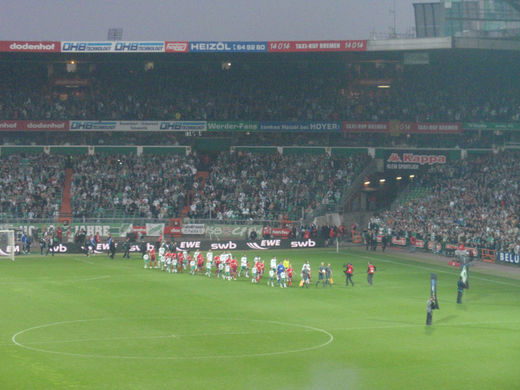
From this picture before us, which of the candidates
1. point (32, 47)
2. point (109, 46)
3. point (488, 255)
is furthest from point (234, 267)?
point (32, 47)

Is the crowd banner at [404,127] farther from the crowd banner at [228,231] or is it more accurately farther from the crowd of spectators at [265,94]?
the crowd banner at [228,231]

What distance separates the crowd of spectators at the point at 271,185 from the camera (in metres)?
60.2

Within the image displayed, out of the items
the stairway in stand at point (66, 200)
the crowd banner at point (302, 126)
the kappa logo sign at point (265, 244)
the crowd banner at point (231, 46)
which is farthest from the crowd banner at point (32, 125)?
the kappa logo sign at point (265, 244)

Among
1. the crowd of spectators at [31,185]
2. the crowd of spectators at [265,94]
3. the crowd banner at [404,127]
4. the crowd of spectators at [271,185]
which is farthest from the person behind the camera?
the crowd of spectators at [265,94]

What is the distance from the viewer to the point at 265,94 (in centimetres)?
6956

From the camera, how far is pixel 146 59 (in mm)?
65250

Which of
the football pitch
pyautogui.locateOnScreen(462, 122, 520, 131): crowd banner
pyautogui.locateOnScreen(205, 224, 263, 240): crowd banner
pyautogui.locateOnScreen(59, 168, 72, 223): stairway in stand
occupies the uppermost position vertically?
pyautogui.locateOnScreen(462, 122, 520, 131): crowd banner

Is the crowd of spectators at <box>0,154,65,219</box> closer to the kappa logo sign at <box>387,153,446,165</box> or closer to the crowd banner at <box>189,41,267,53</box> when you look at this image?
the crowd banner at <box>189,41,267,53</box>

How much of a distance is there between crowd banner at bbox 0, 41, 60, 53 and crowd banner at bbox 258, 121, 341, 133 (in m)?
18.2

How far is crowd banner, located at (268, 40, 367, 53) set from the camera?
198 ft

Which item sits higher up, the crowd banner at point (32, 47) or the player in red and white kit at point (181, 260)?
the crowd banner at point (32, 47)

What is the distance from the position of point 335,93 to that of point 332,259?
24524mm

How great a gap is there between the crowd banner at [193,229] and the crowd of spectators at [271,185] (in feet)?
7.38

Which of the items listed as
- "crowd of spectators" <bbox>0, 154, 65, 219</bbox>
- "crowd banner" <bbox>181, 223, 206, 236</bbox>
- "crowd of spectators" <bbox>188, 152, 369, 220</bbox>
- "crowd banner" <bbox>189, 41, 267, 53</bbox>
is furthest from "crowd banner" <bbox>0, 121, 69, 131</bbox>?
"crowd banner" <bbox>181, 223, 206, 236</bbox>
